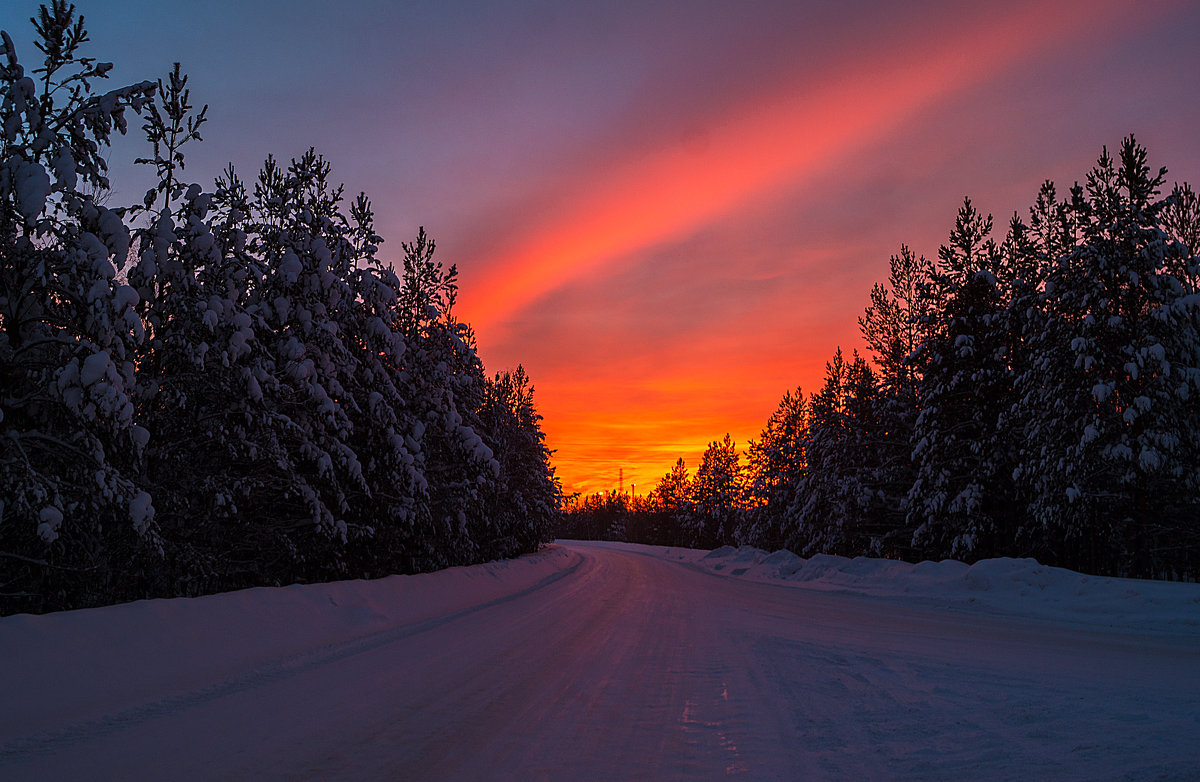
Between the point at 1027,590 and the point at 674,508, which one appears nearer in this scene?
the point at 1027,590

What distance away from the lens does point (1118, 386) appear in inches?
772

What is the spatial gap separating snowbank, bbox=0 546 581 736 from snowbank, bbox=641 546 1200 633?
1240 cm

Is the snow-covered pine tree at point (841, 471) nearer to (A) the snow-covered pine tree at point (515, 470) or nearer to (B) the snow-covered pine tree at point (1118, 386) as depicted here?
(B) the snow-covered pine tree at point (1118, 386)

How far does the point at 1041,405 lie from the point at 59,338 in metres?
25.8

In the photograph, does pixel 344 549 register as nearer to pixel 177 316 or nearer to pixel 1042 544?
pixel 177 316

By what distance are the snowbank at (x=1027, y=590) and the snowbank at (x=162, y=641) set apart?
1240cm

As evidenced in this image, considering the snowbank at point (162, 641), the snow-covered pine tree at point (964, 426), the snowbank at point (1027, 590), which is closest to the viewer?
the snowbank at point (162, 641)

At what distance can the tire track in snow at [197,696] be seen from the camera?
485cm

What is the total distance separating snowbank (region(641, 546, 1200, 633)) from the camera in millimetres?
12562

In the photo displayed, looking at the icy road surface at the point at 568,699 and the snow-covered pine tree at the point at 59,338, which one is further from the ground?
the snow-covered pine tree at the point at 59,338

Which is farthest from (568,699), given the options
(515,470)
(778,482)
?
(778,482)

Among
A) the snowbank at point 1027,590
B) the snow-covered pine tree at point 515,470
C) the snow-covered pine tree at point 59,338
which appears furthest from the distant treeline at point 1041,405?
the snow-covered pine tree at point 59,338

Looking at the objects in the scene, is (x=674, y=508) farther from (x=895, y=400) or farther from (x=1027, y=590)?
(x=1027, y=590)

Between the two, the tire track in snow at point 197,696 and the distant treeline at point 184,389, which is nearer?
the tire track in snow at point 197,696
